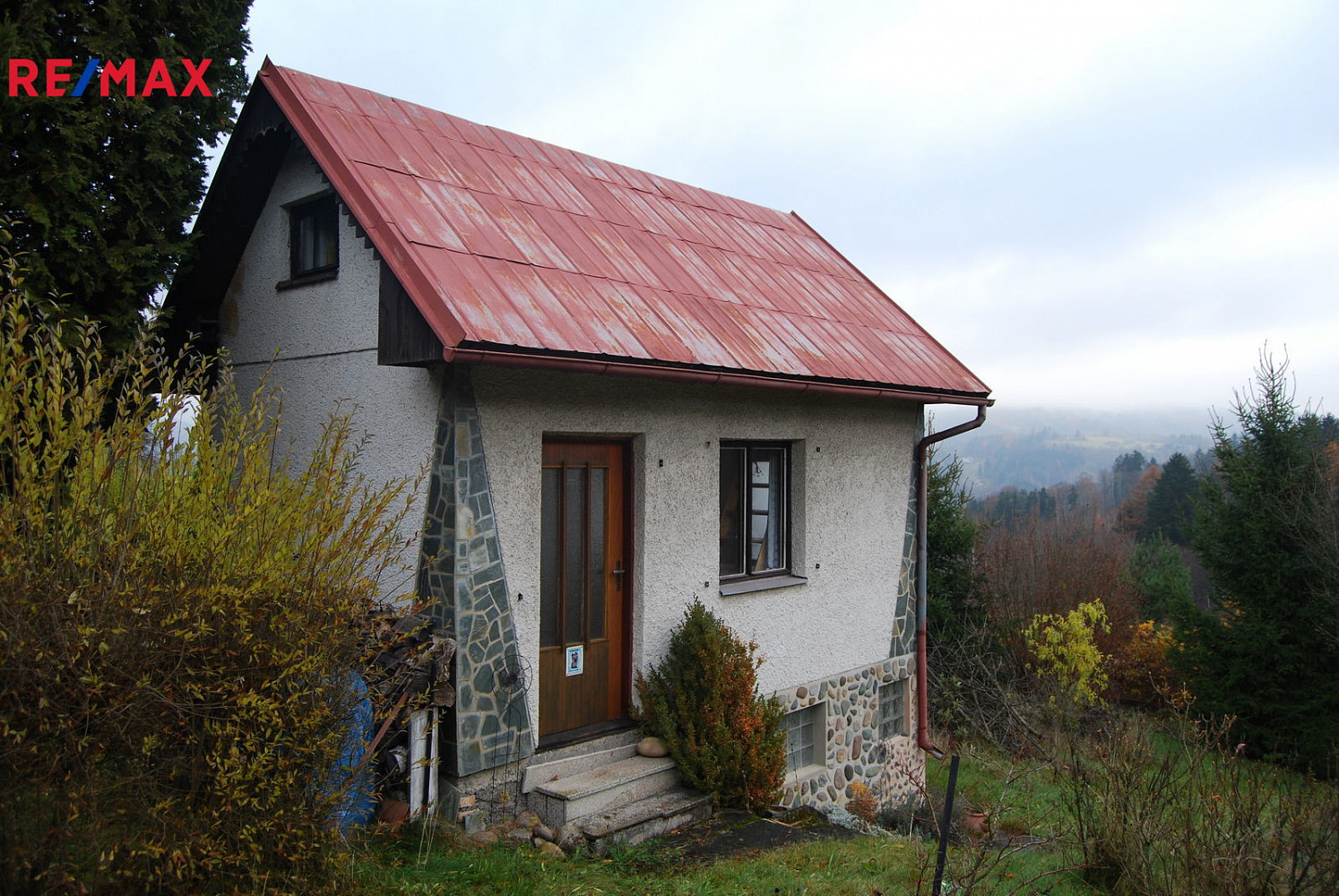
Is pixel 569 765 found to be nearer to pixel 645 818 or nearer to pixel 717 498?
pixel 645 818

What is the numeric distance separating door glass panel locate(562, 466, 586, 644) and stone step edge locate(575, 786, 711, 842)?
1.20 metres

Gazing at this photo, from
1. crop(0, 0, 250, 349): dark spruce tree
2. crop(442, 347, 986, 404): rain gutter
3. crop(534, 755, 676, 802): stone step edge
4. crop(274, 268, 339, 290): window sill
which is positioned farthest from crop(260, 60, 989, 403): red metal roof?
crop(534, 755, 676, 802): stone step edge

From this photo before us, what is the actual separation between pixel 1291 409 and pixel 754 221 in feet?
28.0

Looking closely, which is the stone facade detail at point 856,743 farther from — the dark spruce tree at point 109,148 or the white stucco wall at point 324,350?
the dark spruce tree at point 109,148

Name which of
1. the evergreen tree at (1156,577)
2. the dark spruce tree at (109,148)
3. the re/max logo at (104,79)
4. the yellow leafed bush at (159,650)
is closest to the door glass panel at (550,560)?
the yellow leafed bush at (159,650)

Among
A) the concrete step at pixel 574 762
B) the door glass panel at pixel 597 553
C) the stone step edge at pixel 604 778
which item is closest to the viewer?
the stone step edge at pixel 604 778

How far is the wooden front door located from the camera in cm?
632

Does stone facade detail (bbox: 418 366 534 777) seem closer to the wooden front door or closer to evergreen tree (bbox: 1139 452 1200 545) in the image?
the wooden front door

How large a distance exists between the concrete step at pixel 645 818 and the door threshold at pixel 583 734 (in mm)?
549

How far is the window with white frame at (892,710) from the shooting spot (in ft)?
30.7

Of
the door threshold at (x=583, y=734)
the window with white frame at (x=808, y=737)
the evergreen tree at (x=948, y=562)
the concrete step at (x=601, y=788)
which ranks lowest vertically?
the window with white frame at (x=808, y=737)

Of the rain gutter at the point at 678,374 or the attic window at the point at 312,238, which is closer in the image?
the rain gutter at the point at 678,374

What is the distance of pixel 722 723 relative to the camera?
6512 mm

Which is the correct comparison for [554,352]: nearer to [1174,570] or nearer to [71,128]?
[71,128]
